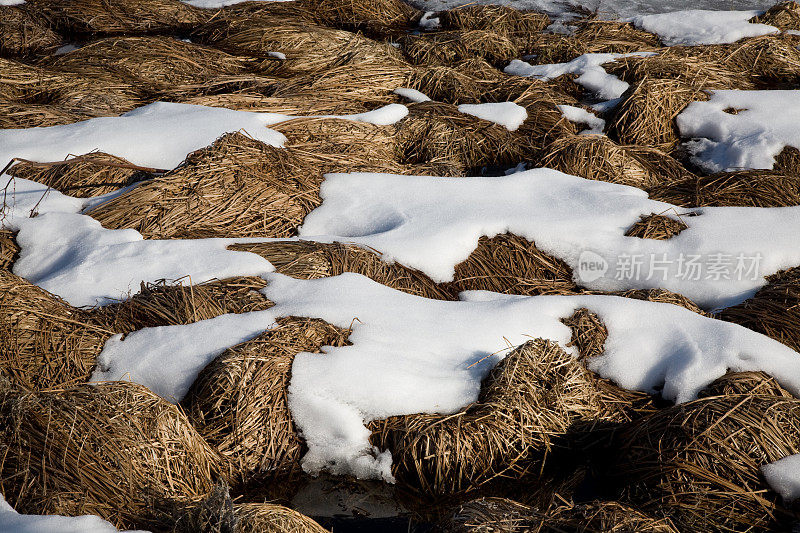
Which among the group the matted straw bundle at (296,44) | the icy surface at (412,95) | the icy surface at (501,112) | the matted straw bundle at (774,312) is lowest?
the matted straw bundle at (774,312)

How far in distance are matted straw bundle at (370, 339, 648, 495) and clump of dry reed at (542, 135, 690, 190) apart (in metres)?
2.06

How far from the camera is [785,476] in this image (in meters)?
2.52

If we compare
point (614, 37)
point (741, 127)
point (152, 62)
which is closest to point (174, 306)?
point (152, 62)

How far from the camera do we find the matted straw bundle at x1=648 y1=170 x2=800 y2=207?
172 inches

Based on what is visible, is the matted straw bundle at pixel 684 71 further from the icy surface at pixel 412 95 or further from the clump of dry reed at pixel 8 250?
the clump of dry reed at pixel 8 250

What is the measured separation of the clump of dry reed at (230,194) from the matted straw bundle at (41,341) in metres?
0.88

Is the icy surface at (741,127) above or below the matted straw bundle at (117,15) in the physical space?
below

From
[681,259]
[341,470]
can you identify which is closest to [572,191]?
[681,259]

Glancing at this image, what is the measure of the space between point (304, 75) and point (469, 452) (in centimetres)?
411

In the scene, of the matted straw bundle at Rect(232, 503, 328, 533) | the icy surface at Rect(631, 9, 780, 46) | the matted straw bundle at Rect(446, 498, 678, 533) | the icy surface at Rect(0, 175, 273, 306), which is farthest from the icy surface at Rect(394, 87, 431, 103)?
the matted straw bundle at Rect(232, 503, 328, 533)

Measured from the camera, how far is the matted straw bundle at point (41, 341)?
286cm

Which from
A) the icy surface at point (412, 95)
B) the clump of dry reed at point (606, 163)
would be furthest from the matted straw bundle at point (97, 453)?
the icy surface at point (412, 95)

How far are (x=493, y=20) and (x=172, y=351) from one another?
19.7ft

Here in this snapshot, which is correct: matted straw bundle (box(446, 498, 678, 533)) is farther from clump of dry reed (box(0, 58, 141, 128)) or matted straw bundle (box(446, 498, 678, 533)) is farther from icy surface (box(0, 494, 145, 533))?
clump of dry reed (box(0, 58, 141, 128))
